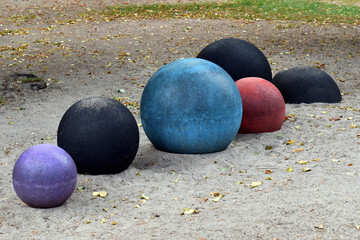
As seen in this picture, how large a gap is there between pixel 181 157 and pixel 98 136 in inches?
55.9

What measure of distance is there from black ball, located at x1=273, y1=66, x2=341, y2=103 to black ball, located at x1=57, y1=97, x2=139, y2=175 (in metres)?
4.69

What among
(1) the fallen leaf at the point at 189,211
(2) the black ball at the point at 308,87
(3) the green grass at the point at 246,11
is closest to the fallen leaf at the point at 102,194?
(1) the fallen leaf at the point at 189,211

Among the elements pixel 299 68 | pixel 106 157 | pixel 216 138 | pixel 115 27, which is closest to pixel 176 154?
pixel 216 138

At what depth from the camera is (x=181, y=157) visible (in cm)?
786

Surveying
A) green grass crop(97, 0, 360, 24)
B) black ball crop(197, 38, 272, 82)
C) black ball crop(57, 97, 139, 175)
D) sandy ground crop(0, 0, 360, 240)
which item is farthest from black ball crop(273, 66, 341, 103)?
green grass crop(97, 0, 360, 24)

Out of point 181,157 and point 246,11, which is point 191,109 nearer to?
point 181,157

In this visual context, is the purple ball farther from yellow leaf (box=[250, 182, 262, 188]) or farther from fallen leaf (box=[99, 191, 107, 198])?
yellow leaf (box=[250, 182, 262, 188])

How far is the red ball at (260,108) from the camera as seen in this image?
891 centimetres

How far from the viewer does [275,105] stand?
8984 millimetres

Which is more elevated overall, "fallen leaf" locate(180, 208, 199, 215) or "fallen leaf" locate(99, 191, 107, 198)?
"fallen leaf" locate(180, 208, 199, 215)

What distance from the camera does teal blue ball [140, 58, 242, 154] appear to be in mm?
7754

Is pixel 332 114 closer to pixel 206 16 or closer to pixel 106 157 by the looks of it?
pixel 106 157

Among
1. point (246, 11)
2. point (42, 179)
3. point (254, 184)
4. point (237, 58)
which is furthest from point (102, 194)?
point (246, 11)

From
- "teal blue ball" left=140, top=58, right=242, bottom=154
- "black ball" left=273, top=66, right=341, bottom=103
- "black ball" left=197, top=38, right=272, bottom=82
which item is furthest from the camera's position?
"black ball" left=273, top=66, right=341, bottom=103
